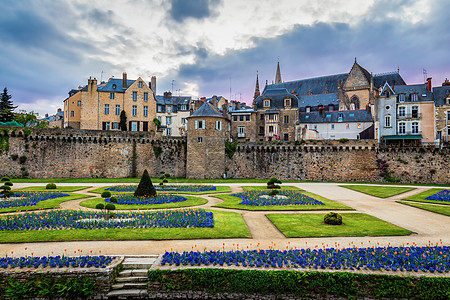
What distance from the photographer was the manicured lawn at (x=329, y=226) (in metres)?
15.3

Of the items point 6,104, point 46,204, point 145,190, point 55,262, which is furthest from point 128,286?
point 6,104

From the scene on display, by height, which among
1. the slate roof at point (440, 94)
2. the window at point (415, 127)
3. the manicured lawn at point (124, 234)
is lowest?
the manicured lawn at point (124, 234)

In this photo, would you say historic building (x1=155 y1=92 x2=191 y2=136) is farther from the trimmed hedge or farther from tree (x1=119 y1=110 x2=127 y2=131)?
the trimmed hedge

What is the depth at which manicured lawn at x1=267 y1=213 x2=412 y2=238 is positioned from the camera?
15289 millimetres

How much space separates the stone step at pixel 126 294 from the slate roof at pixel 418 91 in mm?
55484

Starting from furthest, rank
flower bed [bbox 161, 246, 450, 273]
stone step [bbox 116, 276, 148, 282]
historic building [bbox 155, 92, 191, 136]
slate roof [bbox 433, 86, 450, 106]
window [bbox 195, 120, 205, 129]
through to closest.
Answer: historic building [bbox 155, 92, 191, 136] < slate roof [bbox 433, 86, 450, 106] < window [bbox 195, 120, 205, 129] < flower bed [bbox 161, 246, 450, 273] < stone step [bbox 116, 276, 148, 282]

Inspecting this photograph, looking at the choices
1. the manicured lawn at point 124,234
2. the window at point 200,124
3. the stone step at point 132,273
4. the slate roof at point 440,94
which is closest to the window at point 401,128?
the slate roof at point 440,94

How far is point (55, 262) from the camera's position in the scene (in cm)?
1073

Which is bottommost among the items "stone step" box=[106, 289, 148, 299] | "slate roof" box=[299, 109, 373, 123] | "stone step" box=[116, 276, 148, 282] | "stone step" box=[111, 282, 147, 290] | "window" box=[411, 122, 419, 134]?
"stone step" box=[106, 289, 148, 299]

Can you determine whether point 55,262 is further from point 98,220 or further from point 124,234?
point 98,220

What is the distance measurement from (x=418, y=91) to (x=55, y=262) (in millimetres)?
58216

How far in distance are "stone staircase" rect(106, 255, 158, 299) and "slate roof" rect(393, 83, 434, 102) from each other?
54.9 meters

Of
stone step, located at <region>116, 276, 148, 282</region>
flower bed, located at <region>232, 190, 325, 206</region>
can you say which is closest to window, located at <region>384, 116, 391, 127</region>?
flower bed, located at <region>232, 190, 325, 206</region>

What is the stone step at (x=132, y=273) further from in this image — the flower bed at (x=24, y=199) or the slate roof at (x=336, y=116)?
the slate roof at (x=336, y=116)
